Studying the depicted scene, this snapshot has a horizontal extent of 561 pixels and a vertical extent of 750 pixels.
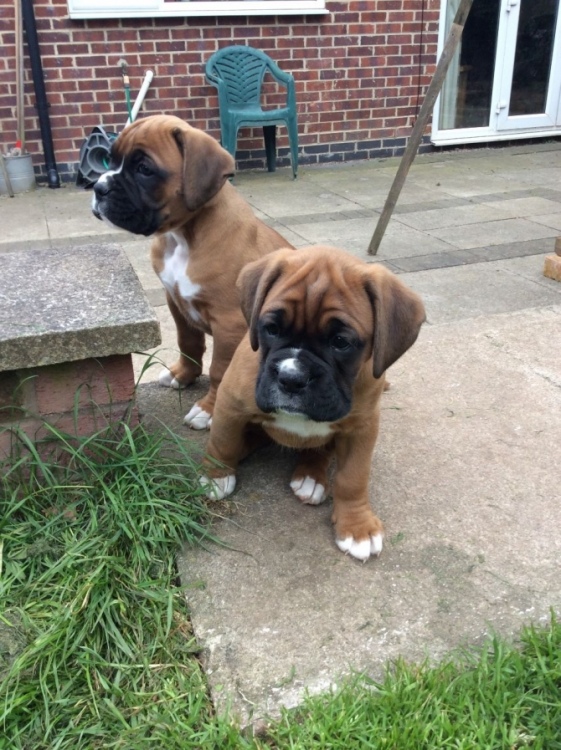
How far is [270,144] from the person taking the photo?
8.93m

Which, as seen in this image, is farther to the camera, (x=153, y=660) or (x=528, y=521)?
(x=528, y=521)

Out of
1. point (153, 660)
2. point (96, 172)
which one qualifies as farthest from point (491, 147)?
point (153, 660)

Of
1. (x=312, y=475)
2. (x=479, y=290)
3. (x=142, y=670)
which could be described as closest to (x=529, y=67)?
(x=479, y=290)

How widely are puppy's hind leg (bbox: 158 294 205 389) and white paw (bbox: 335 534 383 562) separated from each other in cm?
143

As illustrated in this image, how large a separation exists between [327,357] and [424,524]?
839mm

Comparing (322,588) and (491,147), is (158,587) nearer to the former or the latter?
(322,588)

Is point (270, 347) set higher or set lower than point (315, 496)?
higher

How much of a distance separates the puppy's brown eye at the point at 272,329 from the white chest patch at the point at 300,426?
0.29 meters

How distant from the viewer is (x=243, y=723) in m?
1.83

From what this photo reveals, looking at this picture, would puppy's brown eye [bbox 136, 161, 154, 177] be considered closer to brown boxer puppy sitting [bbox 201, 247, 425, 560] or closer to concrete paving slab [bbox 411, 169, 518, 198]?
brown boxer puppy sitting [bbox 201, 247, 425, 560]

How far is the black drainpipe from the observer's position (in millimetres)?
7551

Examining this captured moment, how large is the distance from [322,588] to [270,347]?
83cm

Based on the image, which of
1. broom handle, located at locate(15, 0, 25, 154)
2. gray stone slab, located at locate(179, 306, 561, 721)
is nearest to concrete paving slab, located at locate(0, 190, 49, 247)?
broom handle, located at locate(15, 0, 25, 154)

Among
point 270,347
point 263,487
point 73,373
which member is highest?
point 270,347
